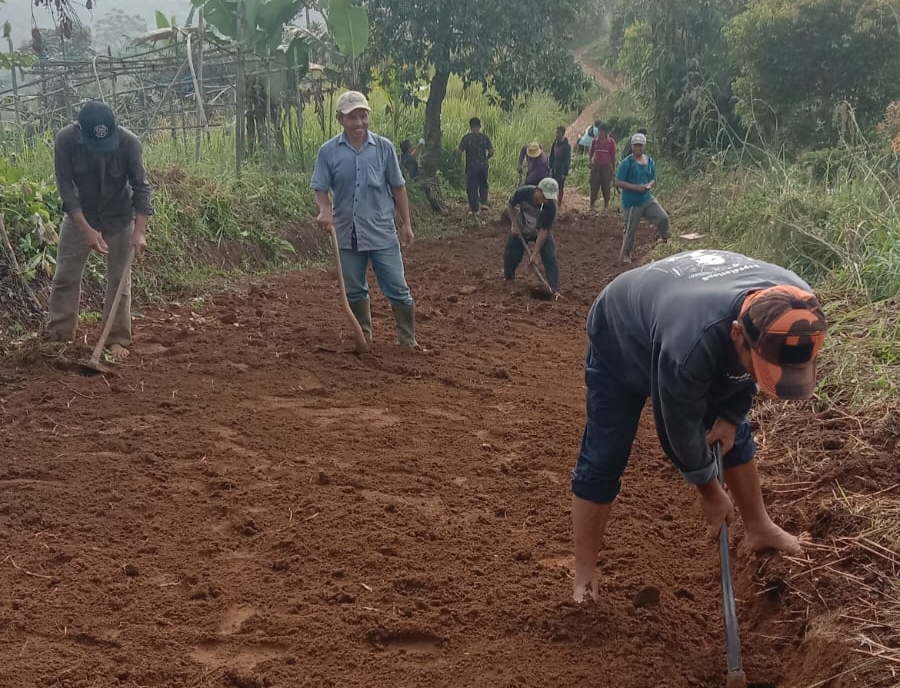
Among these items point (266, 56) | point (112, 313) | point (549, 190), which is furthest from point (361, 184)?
point (266, 56)

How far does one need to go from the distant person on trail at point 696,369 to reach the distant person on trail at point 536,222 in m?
5.19

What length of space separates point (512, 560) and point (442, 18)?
1087 centimetres

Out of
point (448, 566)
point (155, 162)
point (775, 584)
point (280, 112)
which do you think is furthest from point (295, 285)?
point (775, 584)

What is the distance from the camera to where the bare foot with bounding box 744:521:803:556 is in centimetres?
343

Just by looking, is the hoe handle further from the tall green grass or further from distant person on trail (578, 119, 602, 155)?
distant person on trail (578, 119, 602, 155)

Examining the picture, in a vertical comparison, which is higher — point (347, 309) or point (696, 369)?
point (696, 369)

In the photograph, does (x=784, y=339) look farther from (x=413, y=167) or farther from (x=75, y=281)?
(x=413, y=167)

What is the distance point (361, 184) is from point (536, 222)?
2950mm

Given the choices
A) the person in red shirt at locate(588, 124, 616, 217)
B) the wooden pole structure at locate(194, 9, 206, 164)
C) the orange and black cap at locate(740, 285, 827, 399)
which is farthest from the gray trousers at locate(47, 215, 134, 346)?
the person in red shirt at locate(588, 124, 616, 217)

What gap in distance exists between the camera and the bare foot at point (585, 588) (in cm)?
331

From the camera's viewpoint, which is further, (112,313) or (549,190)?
(549,190)

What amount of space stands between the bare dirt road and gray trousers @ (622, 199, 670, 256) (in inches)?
170

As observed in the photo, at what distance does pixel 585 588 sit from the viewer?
332cm

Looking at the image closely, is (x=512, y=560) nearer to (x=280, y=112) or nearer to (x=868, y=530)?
(x=868, y=530)
